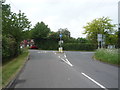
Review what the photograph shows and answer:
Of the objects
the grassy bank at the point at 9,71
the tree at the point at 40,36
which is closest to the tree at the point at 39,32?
the tree at the point at 40,36

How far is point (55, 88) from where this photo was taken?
7.51 m

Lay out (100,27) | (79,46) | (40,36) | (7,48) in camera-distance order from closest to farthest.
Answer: (7,48), (100,27), (79,46), (40,36)

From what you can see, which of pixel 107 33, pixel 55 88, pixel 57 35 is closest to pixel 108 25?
pixel 107 33

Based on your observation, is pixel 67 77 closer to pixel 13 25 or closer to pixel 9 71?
pixel 9 71

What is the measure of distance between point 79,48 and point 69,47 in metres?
3.18

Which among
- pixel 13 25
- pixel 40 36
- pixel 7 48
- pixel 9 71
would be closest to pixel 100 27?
pixel 40 36

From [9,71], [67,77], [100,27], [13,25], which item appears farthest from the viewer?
[100,27]

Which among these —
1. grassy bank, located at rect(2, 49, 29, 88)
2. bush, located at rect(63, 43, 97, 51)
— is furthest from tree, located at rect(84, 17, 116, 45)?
grassy bank, located at rect(2, 49, 29, 88)

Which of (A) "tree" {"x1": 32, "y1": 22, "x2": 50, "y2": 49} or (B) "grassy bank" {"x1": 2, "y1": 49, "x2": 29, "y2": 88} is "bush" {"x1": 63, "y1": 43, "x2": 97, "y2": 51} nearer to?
(A) "tree" {"x1": 32, "y1": 22, "x2": 50, "y2": 49}

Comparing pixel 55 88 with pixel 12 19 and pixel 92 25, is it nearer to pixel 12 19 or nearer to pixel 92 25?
pixel 12 19

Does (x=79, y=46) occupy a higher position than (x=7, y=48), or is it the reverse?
(x=79, y=46)

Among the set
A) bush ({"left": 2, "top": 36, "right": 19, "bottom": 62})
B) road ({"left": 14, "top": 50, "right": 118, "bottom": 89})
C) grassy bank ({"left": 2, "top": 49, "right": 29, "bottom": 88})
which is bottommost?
road ({"left": 14, "top": 50, "right": 118, "bottom": 89})

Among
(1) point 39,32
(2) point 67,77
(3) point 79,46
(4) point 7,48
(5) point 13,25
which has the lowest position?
(2) point 67,77

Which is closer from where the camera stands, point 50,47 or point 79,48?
point 79,48
